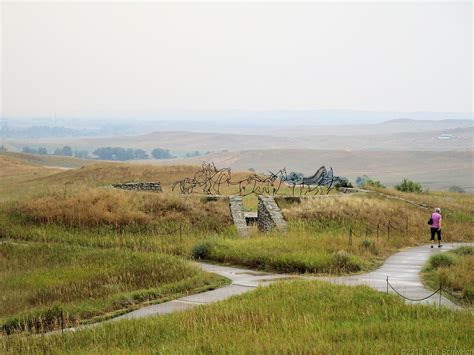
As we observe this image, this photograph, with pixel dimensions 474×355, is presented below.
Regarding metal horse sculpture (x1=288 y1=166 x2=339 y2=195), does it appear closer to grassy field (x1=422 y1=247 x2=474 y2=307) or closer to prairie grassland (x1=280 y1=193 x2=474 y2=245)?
prairie grassland (x1=280 y1=193 x2=474 y2=245)

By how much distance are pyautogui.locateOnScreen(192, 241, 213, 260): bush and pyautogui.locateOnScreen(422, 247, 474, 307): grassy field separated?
6.92 meters

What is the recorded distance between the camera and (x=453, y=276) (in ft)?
53.8

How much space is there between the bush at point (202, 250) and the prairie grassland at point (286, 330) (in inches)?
289

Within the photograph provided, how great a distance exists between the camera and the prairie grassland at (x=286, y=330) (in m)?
10.2

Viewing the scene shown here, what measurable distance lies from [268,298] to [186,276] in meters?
3.89

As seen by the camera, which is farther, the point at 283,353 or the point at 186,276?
the point at 186,276

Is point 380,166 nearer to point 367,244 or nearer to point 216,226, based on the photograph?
point 216,226

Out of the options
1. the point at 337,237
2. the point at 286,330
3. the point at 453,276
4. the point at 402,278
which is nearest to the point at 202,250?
the point at 337,237

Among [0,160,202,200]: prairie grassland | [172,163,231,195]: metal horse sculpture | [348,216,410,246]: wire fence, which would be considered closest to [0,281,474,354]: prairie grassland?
[348,216,410,246]: wire fence

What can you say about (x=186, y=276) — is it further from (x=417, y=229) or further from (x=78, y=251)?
(x=417, y=229)

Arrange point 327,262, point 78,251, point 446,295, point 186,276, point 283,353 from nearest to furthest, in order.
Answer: point 283,353
point 446,295
point 186,276
point 327,262
point 78,251

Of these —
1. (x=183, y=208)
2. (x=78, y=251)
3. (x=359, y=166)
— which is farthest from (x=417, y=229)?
(x=359, y=166)

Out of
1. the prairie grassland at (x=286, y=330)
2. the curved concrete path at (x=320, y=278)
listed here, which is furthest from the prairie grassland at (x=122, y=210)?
the prairie grassland at (x=286, y=330)

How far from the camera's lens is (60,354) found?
35.2 feet
